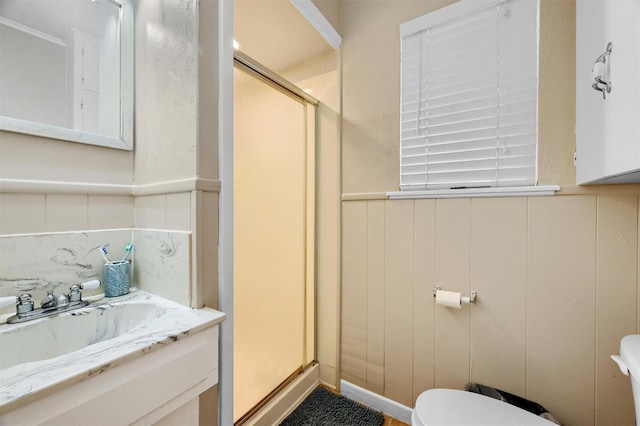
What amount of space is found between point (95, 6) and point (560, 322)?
223cm

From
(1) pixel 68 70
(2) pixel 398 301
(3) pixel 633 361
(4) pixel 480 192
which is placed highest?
(1) pixel 68 70

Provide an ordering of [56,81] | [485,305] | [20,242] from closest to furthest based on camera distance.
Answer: [20,242]
[56,81]
[485,305]

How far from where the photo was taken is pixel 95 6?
103cm

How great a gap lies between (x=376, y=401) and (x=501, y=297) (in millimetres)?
871

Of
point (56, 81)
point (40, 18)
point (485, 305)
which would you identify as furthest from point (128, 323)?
point (485, 305)

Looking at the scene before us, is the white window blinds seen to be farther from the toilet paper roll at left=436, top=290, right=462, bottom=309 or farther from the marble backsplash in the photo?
the marble backsplash

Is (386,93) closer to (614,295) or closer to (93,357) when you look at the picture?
(614,295)

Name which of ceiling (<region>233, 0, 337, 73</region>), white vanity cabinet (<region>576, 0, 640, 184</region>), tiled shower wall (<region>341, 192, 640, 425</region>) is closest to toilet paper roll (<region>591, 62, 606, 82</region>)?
white vanity cabinet (<region>576, 0, 640, 184</region>)

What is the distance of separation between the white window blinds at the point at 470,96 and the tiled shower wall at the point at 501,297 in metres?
0.15

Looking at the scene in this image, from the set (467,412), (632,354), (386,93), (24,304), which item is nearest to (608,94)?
(632,354)

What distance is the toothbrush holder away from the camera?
3.23 feet

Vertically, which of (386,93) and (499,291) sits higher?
(386,93)

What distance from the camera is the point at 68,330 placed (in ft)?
2.75

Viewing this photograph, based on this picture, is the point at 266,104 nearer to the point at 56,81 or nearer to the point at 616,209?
the point at 56,81
